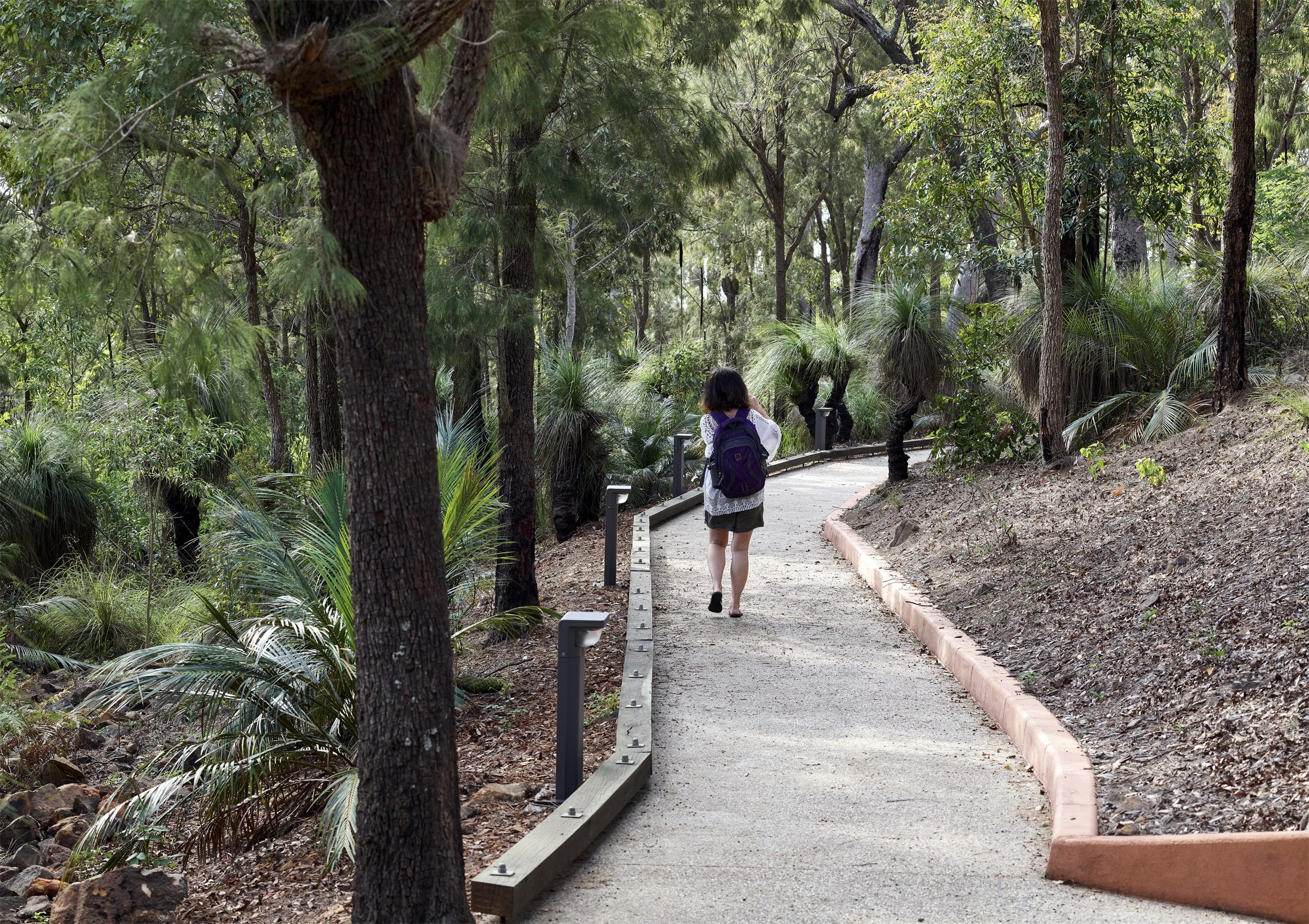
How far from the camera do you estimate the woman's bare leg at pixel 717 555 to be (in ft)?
27.2

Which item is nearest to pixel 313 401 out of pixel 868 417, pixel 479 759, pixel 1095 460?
pixel 479 759

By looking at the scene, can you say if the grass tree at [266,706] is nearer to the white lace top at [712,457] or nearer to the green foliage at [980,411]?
the white lace top at [712,457]

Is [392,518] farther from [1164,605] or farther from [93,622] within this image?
[93,622]

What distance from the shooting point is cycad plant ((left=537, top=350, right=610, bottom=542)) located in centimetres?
1534

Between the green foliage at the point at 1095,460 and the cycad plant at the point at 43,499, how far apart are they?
11961 mm

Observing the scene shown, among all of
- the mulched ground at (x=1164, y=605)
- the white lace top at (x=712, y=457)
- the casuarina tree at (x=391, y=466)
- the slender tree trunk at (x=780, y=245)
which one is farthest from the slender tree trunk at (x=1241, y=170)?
the slender tree trunk at (x=780, y=245)

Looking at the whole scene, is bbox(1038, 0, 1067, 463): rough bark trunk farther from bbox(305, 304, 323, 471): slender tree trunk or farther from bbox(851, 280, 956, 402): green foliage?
bbox(305, 304, 323, 471): slender tree trunk

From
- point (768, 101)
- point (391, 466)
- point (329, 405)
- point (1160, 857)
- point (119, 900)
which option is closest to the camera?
point (391, 466)

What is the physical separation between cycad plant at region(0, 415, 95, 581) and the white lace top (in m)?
9.67

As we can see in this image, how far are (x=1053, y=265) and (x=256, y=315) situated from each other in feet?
25.1

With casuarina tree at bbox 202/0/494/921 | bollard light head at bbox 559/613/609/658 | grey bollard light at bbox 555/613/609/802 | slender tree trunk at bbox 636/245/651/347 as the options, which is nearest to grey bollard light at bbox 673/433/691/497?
grey bollard light at bbox 555/613/609/802

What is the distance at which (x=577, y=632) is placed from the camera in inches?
185

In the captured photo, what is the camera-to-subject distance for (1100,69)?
499 inches

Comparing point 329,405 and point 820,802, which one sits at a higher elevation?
point 329,405
